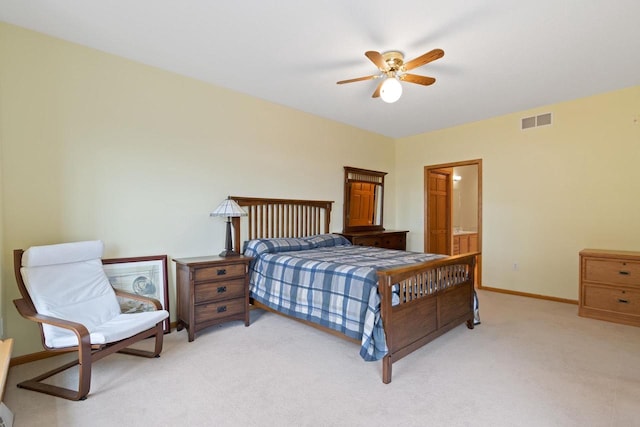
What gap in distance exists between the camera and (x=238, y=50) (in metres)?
2.91

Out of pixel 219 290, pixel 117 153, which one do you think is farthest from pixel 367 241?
pixel 117 153

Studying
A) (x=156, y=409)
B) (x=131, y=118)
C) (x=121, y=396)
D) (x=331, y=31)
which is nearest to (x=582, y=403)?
(x=156, y=409)

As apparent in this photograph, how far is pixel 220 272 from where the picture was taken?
3211mm

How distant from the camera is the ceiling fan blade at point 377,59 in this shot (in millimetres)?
2472

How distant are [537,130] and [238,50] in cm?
419

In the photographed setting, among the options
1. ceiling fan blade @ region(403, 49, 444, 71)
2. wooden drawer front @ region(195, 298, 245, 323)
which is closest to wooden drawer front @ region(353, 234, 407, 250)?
wooden drawer front @ region(195, 298, 245, 323)

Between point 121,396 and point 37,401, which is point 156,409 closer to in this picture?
point 121,396

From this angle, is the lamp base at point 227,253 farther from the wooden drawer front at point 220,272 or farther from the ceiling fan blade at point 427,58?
the ceiling fan blade at point 427,58

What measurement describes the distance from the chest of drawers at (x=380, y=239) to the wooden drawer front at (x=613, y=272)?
2.55 metres

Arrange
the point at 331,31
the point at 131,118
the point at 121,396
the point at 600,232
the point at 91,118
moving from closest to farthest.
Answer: the point at 121,396 → the point at 331,31 → the point at 91,118 → the point at 131,118 → the point at 600,232

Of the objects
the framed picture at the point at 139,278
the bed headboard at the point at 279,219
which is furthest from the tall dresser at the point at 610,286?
the framed picture at the point at 139,278

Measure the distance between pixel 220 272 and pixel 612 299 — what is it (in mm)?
4306

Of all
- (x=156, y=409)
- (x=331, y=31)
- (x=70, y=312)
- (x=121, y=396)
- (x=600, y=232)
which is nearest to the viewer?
(x=156, y=409)

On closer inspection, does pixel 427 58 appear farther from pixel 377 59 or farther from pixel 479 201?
pixel 479 201
